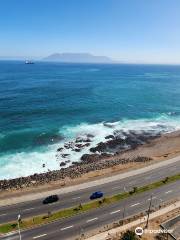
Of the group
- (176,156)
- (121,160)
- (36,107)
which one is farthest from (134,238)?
(36,107)

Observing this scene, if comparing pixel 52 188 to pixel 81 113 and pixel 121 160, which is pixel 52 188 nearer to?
pixel 121 160

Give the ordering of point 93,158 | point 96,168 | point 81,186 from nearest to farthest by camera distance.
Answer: point 81,186 < point 96,168 < point 93,158

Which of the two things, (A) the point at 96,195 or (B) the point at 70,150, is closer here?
(A) the point at 96,195

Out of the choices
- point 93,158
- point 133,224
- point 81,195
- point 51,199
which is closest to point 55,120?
point 93,158

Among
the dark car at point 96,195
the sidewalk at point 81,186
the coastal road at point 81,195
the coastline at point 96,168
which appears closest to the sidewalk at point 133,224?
the coastal road at point 81,195

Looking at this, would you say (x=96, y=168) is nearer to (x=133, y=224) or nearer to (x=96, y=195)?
(x=96, y=195)

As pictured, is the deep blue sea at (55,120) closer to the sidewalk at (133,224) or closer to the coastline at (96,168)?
the coastline at (96,168)
